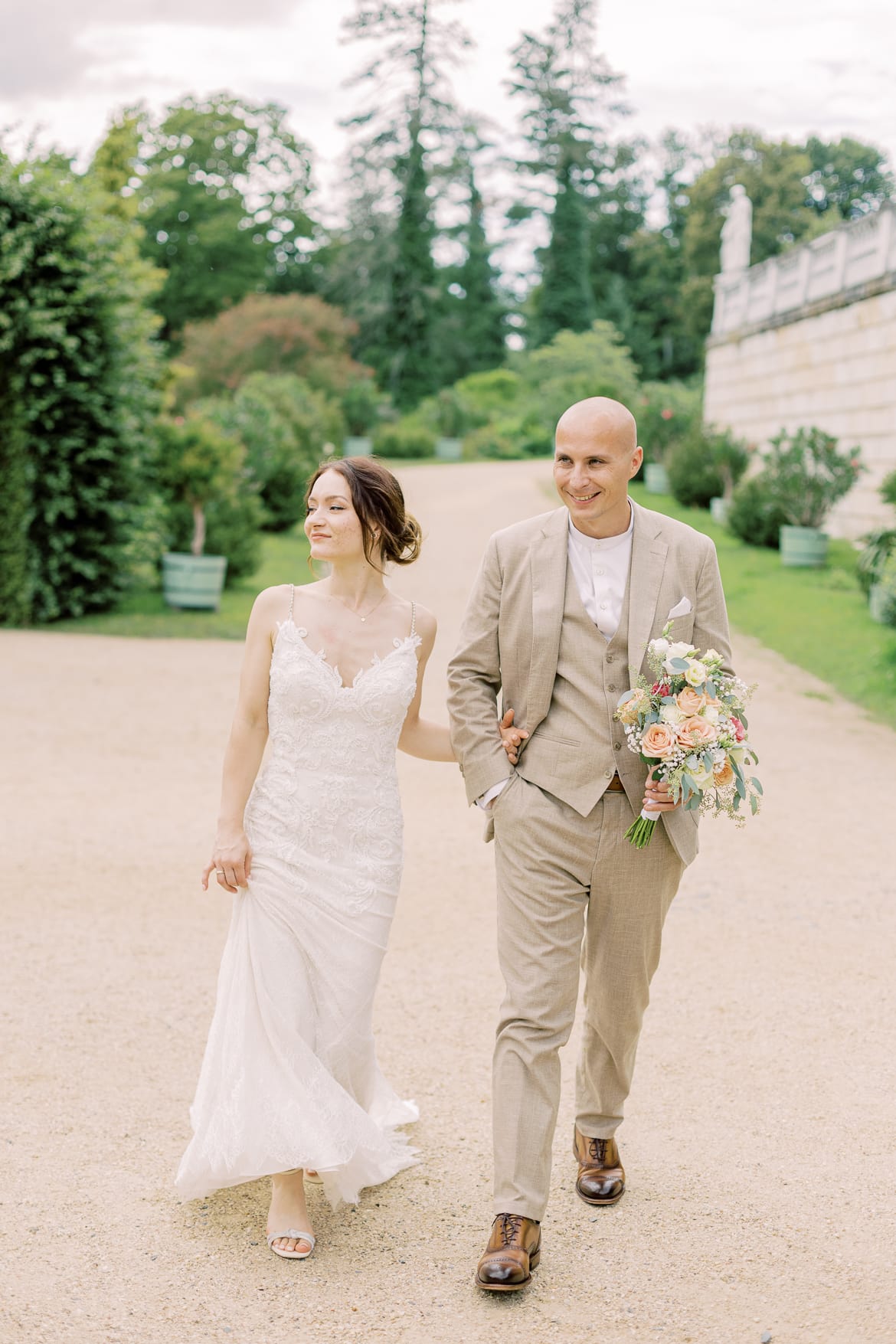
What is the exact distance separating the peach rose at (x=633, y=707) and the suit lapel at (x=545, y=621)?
0.22 meters

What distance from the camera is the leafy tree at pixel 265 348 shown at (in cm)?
3020

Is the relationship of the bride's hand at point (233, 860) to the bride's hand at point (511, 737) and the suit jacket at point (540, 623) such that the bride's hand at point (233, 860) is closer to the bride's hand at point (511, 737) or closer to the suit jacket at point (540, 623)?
the suit jacket at point (540, 623)

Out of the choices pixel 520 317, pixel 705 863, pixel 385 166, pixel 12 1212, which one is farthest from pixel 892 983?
pixel 520 317

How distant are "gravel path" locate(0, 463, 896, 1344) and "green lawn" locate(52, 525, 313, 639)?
5.84 m

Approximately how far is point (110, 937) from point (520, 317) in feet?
168

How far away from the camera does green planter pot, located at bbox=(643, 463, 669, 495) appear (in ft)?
91.8

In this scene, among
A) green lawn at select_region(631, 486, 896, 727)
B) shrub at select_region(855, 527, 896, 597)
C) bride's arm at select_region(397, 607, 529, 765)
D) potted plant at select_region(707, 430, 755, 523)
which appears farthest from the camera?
potted plant at select_region(707, 430, 755, 523)

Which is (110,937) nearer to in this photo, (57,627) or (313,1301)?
(313,1301)

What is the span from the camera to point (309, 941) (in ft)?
10.9

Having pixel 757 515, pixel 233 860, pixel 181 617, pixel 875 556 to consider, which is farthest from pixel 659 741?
pixel 757 515

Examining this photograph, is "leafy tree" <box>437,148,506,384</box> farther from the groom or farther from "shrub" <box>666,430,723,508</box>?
the groom

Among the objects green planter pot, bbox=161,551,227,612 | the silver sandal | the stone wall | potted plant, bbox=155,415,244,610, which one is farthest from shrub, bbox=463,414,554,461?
the silver sandal

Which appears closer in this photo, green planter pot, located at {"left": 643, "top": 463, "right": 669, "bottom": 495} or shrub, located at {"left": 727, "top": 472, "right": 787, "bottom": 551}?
shrub, located at {"left": 727, "top": 472, "right": 787, "bottom": 551}

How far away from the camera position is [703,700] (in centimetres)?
306
